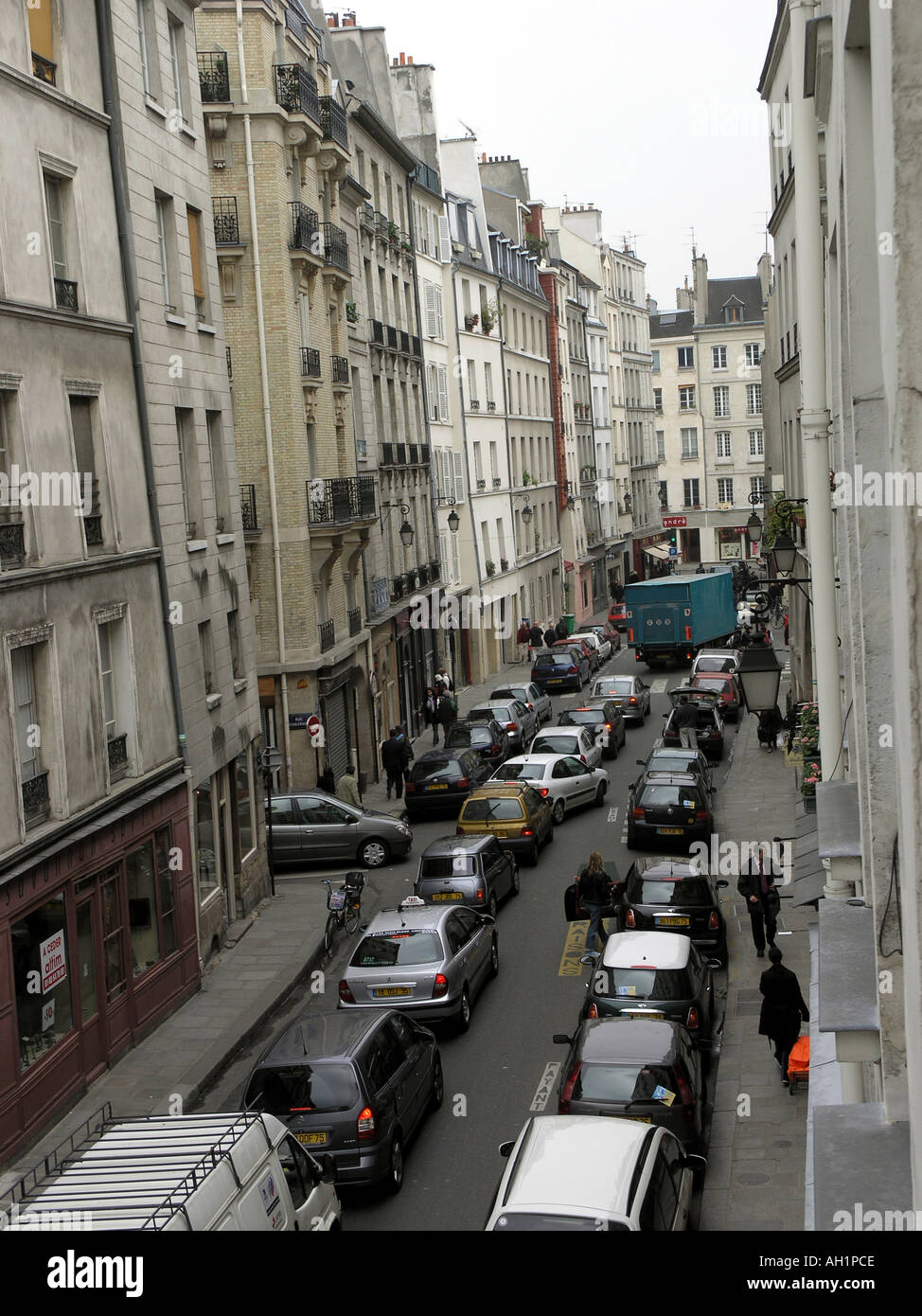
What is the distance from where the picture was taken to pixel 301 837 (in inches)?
1109

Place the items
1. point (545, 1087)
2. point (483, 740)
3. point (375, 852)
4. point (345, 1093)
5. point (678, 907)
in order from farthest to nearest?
1. point (483, 740)
2. point (375, 852)
3. point (678, 907)
4. point (545, 1087)
5. point (345, 1093)

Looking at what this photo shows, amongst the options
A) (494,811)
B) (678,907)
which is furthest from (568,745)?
(678,907)

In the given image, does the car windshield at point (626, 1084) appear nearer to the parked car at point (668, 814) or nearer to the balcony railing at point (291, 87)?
the parked car at point (668, 814)

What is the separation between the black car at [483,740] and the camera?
3553 cm

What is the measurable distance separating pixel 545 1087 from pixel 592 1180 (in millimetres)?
6049

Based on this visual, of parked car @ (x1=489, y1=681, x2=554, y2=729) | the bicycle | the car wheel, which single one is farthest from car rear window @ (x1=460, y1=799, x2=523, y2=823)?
parked car @ (x1=489, y1=681, x2=554, y2=729)

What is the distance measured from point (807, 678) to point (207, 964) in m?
14.9

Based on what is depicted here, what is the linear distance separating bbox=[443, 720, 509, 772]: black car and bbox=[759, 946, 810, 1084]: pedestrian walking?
20.0m

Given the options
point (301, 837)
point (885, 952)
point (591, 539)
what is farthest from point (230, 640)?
point (591, 539)

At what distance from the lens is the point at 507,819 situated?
26812 millimetres

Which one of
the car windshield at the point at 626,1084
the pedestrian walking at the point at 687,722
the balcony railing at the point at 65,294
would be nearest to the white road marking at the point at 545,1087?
the car windshield at the point at 626,1084

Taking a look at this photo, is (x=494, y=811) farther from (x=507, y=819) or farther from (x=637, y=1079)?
(x=637, y=1079)

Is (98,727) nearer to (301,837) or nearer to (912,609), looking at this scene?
(301,837)

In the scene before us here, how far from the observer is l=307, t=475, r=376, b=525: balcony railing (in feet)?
104
